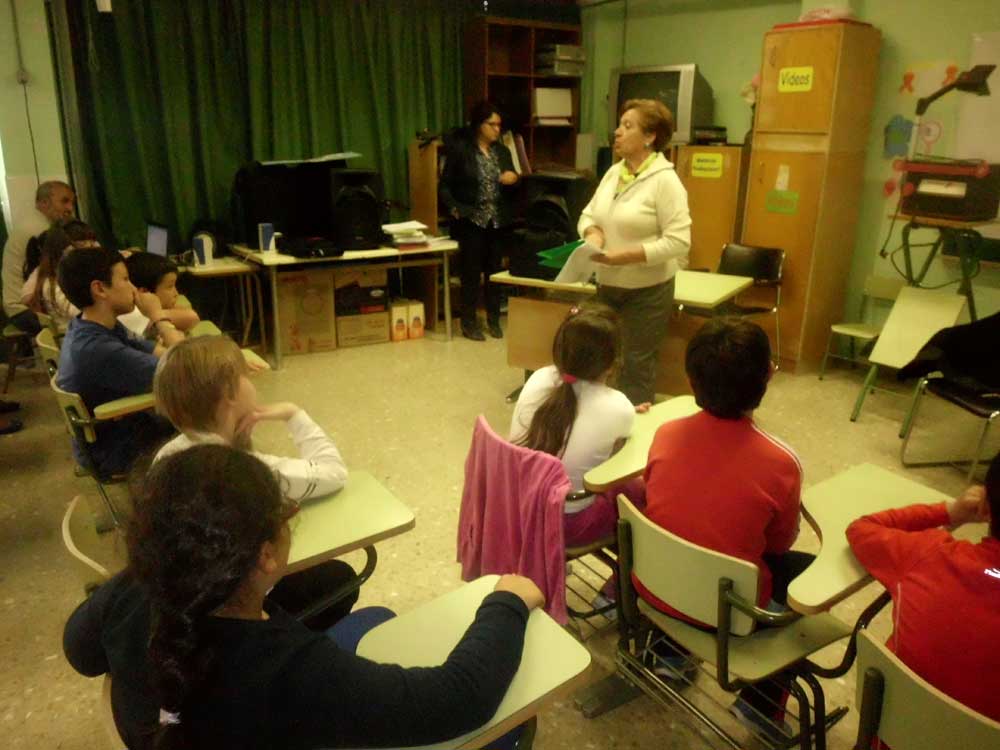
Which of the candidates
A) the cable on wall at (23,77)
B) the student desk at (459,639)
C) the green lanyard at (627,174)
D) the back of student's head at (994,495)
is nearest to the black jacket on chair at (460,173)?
the green lanyard at (627,174)

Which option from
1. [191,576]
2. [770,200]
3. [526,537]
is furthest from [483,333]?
[191,576]

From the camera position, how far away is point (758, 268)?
4.60 meters

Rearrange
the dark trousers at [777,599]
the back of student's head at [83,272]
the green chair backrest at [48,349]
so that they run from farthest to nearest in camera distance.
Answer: the green chair backrest at [48,349]
the back of student's head at [83,272]
the dark trousers at [777,599]

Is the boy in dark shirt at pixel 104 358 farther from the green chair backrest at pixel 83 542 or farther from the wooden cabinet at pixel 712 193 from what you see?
the wooden cabinet at pixel 712 193

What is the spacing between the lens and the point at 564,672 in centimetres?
114

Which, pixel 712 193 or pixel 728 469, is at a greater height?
pixel 712 193

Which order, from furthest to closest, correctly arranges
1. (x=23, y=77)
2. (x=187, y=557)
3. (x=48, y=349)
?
(x=23, y=77)
(x=48, y=349)
(x=187, y=557)

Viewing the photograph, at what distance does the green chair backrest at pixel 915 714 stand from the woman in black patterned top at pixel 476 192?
14.2ft

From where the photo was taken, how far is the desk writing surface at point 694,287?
3.58m

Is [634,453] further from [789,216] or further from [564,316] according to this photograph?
[789,216]

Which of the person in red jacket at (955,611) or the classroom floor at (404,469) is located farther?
the classroom floor at (404,469)

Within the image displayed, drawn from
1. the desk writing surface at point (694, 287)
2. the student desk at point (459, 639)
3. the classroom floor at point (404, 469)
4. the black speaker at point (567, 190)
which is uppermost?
the black speaker at point (567, 190)

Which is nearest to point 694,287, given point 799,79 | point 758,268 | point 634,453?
point 758,268

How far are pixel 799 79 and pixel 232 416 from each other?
152 inches
